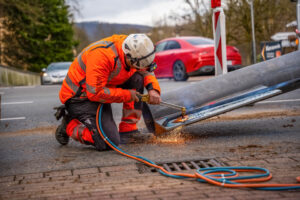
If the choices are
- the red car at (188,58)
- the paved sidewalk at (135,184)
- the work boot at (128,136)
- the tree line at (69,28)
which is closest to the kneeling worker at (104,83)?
the work boot at (128,136)

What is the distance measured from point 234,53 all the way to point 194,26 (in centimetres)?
2555

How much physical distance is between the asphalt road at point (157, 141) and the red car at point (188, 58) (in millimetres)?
6409

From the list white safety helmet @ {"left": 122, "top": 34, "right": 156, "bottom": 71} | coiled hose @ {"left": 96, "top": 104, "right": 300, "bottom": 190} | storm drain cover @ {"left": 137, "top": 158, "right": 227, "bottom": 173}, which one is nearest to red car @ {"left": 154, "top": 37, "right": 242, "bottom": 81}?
white safety helmet @ {"left": 122, "top": 34, "right": 156, "bottom": 71}

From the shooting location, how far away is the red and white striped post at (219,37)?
7.87 m

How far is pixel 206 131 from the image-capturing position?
5.59 metres

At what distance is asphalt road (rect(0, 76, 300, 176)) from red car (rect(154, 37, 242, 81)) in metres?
6.41

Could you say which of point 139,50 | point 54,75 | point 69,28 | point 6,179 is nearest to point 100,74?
point 139,50

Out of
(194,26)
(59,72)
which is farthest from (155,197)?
(194,26)

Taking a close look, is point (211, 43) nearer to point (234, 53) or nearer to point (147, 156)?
point (234, 53)

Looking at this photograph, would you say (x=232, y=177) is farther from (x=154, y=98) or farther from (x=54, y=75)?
(x=54, y=75)

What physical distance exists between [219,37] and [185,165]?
452 cm

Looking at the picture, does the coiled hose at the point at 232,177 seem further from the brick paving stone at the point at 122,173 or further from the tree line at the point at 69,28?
the tree line at the point at 69,28

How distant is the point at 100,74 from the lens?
4.48m

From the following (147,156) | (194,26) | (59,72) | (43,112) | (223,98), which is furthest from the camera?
(194,26)
